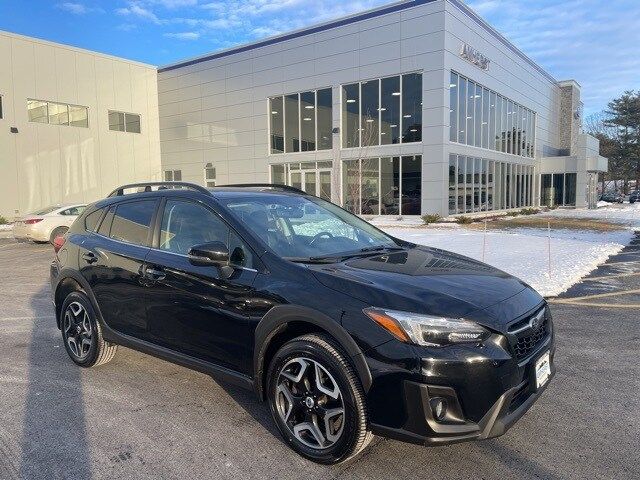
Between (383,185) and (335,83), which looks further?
(335,83)

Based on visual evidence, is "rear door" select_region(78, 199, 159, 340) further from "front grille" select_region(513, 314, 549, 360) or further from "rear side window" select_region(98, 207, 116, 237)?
"front grille" select_region(513, 314, 549, 360)

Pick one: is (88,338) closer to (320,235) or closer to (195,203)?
(195,203)

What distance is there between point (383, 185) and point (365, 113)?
3.77m

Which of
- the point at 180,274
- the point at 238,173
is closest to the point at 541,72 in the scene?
the point at 238,173

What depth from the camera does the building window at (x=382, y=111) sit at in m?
23.7

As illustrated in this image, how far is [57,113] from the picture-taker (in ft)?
92.9

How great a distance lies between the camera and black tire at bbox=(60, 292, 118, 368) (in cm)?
460

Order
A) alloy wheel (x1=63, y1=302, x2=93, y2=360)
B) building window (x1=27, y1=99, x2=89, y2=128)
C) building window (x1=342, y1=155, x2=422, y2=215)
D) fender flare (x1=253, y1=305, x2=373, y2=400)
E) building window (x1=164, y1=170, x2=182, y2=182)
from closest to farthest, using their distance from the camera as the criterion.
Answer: fender flare (x1=253, y1=305, x2=373, y2=400), alloy wheel (x1=63, y1=302, x2=93, y2=360), building window (x1=342, y1=155, x2=422, y2=215), building window (x1=27, y1=99, x2=89, y2=128), building window (x1=164, y1=170, x2=182, y2=182)

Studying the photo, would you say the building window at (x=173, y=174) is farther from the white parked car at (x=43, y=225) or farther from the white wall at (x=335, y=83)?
the white parked car at (x=43, y=225)

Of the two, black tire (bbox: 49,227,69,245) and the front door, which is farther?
black tire (bbox: 49,227,69,245)

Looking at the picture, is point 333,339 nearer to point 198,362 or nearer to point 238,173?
point 198,362

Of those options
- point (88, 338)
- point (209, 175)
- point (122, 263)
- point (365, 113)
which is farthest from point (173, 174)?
point (122, 263)

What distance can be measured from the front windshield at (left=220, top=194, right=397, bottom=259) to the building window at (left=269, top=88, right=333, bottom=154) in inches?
886

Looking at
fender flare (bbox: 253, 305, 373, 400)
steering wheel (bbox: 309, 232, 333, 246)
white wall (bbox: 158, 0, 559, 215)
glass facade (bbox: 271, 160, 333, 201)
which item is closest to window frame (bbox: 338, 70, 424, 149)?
white wall (bbox: 158, 0, 559, 215)
